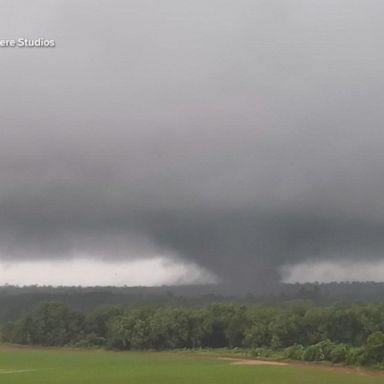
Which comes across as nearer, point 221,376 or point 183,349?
point 221,376

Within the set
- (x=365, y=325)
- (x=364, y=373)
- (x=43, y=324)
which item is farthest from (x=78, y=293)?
(x=364, y=373)

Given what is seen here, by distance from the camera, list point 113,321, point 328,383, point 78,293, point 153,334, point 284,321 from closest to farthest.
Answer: point 328,383 → point 284,321 → point 153,334 → point 113,321 → point 78,293

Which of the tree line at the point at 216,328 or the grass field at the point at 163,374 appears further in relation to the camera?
the tree line at the point at 216,328

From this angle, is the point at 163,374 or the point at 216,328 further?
the point at 216,328

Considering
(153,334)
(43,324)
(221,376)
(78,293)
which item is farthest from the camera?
(78,293)

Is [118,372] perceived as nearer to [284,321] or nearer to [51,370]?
[51,370]

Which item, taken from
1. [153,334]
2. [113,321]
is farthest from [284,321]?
[113,321]

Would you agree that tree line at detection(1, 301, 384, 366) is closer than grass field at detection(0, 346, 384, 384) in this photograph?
No

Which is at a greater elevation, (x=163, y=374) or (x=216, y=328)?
(x=216, y=328)
